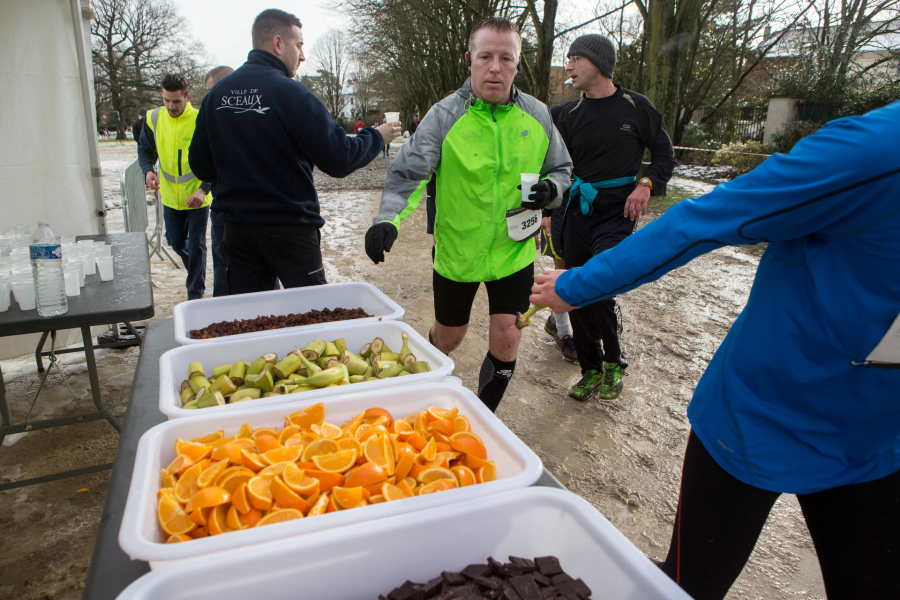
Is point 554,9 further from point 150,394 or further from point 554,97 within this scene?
point 554,97

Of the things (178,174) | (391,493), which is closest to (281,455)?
(391,493)

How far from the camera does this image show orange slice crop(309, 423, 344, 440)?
1.44 m

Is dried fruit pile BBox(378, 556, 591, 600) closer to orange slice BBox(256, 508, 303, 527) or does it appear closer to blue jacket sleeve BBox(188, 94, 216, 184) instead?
orange slice BBox(256, 508, 303, 527)

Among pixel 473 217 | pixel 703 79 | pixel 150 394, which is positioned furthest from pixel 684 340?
pixel 703 79

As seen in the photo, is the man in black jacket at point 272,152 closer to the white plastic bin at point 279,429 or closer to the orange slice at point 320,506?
the white plastic bin at point 279,429

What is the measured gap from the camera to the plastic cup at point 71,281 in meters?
2.46

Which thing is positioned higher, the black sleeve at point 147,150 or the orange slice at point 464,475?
the black sleeve at point 147,150

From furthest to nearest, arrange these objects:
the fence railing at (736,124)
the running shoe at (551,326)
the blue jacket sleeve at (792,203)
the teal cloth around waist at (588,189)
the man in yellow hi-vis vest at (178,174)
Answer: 1. the fence railing at (736,124)
2. the man in yellow hi-vis vest at (178,174)
3. the running shoe at (551,326)
4. the teal cloth around waist at (588,189)
5. the blue jacket sleeve at (792,203)

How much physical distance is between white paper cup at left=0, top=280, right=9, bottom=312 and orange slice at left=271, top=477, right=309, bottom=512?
173 cm

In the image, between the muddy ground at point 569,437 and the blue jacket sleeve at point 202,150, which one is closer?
the muddy ground at point 569,437

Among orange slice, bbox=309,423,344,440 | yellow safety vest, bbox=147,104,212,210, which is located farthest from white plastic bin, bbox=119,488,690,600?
yellow safety vest, bbox=147,104,212,210

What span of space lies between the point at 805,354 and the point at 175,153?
487 centimetres

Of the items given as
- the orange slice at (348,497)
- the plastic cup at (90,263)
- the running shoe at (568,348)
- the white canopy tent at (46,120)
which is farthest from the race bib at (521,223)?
the white canopy tent at (46,120)

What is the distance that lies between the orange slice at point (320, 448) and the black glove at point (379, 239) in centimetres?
104
